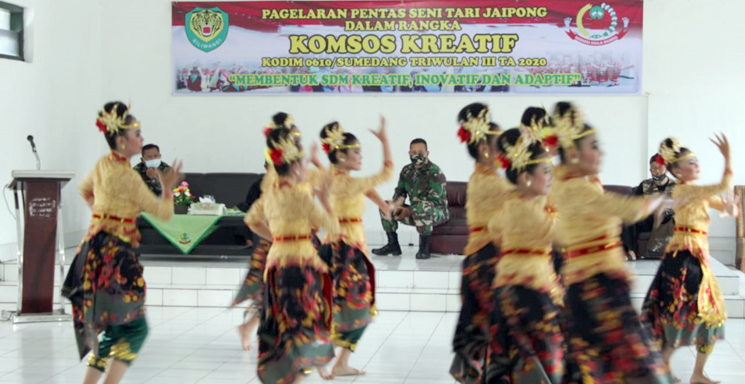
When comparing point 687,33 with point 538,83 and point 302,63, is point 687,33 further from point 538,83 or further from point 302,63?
point 302,63

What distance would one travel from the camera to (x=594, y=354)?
11.0 feet

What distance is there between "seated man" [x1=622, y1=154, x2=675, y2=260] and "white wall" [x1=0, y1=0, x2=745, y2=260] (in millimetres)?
1210

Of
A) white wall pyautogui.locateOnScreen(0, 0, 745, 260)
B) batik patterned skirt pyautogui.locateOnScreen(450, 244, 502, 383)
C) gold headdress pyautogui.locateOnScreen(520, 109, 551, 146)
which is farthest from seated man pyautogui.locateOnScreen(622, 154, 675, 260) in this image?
batik patterned skirt pyautogui.locateOnScreen(450, 244, 502, 383)

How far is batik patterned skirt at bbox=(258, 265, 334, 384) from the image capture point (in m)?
4.06

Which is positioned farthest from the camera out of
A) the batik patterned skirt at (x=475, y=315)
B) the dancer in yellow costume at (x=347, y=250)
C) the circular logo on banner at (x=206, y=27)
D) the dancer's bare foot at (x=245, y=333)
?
the circular logo on banner at (x=206, y=27)

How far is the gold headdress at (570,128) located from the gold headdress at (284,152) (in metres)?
1.14

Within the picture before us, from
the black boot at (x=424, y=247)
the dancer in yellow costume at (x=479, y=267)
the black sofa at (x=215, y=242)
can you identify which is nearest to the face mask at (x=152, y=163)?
the black sofa at (x=215, y=242)

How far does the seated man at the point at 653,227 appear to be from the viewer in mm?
8211

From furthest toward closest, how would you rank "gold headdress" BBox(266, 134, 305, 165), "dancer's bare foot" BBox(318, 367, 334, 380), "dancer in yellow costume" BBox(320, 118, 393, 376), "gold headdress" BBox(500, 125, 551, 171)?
"dancer's bare foot" BBox(318, 367, 334, 380), "dancer in yellow costume" BBox(320, 118, 393, 376), "gold headdress" BBox(266, 134, 305, 165), "gold headdress" BBox(500, 125, 551, 171)

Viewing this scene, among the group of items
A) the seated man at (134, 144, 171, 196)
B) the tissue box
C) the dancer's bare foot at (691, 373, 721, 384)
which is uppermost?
the seated man at (134, 144, 171, 196)

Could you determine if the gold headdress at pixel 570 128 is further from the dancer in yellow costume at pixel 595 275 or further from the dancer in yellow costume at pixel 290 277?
the dancer in yellow costume at pixel 290 277

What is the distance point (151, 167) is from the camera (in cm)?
898

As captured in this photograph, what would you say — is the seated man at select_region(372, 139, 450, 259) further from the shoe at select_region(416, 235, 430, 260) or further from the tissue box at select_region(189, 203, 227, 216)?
the tissue box at select_region(189, 203, 227, 216)

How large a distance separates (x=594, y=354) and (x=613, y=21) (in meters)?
6.89
